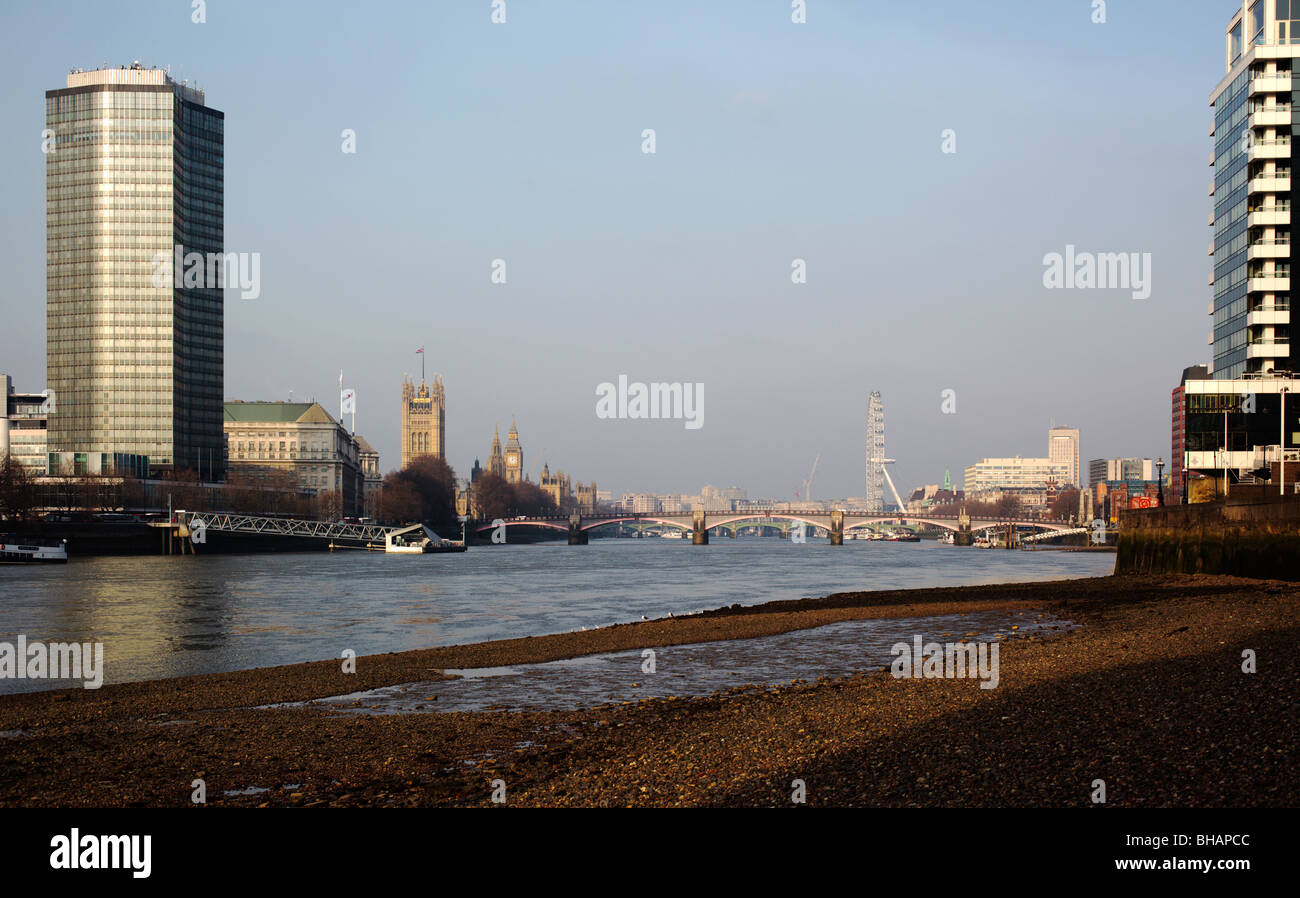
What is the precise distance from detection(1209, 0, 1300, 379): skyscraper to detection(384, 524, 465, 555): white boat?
10009 centimetres

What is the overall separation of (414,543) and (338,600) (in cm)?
9814

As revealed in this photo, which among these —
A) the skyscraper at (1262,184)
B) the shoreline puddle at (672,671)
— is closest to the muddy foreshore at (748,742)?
the shoreline puddle at (672,671)

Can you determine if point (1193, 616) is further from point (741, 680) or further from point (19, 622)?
point (19, 622)

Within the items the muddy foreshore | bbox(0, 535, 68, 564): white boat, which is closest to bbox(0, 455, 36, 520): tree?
bbox(0, 535, 68, 564): white boat

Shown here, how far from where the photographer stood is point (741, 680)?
26422mm

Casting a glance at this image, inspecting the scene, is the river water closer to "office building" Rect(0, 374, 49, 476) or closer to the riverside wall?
the riverside wall

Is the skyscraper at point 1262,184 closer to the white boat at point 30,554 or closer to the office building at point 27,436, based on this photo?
the white boat at point 30,554

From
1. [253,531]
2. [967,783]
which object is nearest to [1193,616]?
[967,783]

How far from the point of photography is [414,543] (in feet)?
520

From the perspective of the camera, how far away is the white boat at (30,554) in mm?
100438

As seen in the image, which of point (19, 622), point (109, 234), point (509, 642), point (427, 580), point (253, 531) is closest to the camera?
point (509, 642)

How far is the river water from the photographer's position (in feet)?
127
